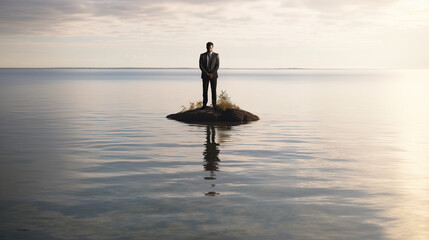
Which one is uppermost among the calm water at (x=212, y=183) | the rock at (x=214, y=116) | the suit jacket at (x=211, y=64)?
the suit jacket at (x=211, y=64)

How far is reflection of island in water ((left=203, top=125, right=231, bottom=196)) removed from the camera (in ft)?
37.6

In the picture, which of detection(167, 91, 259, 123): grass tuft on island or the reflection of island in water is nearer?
the reflection of island in water

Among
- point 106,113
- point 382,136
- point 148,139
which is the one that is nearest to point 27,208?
point 148,139

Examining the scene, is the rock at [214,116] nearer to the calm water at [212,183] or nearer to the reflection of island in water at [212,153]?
the reflection of island in water at [212,153]

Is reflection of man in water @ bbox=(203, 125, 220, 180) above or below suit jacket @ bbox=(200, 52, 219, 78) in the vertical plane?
below

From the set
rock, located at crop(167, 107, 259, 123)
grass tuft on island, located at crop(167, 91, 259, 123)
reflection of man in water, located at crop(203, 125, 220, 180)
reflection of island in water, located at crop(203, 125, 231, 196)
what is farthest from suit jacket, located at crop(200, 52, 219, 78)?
reflection of man in water, located at crop(203, 125, 220, 180)

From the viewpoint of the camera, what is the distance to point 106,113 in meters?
29.0

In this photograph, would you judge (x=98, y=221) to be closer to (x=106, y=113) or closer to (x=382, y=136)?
(x=382, y=136)

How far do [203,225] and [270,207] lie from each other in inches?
61.6

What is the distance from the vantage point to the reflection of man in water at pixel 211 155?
12.1 meters

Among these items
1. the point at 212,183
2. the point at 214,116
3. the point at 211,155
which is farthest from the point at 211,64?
the point at 212,183

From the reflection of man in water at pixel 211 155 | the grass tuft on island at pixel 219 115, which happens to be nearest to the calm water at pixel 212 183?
the reflection of man in water at pixel 211 155

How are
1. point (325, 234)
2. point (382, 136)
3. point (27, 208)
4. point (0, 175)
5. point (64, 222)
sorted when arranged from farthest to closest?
point (382, 136) → point (0, 175) → point (27, 208) → point (64, 222) → point (325, 234)

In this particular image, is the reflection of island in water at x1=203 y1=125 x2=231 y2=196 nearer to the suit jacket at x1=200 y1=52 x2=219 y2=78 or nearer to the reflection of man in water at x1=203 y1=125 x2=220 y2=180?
the reflection of man in water at x1=203 y1=125 x2=220 y2=180
